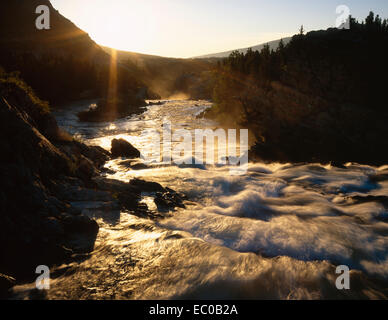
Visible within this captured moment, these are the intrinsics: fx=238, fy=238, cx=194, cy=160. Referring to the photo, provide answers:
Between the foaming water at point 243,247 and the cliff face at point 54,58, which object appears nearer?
the foaming water at point 243,247

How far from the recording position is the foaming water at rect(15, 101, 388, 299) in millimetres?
5320

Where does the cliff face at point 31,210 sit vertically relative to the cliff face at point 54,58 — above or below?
below

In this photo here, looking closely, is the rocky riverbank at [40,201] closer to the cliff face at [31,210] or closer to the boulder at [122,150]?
the cliff face at [31,210]

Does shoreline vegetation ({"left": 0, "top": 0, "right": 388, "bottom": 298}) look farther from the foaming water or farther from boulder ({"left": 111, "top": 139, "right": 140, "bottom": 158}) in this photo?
the foaming water

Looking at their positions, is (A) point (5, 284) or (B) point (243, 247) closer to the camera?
(A) point (5, 284)

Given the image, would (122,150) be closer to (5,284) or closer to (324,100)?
(5,284)

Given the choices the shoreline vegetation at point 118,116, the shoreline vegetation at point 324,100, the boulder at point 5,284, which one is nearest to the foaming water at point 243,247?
the boulder at point 5,284

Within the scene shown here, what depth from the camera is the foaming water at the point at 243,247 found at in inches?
209

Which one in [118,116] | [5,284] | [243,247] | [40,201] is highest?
[118,116]

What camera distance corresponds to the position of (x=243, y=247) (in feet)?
22.8

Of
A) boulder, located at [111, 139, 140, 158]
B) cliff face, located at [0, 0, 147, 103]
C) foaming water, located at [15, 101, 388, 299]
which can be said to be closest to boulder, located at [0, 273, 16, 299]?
foaming water, located at [15, 101, 388, 299]

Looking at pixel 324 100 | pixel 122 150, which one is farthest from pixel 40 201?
pixel 324 100

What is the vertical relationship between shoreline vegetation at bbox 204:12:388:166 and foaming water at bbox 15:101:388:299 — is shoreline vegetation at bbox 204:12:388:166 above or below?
above
